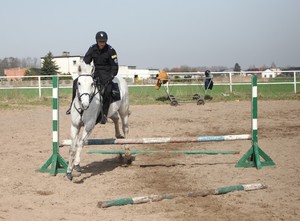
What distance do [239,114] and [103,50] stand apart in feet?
34.8

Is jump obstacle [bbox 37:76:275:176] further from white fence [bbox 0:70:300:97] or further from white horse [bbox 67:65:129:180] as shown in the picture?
white fence [bbox 0:70:300:97]

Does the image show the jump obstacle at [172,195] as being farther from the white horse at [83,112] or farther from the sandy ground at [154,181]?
the white horse at [83,112]

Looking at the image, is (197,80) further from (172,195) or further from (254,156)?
(172,195)

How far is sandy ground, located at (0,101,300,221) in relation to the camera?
531 centimetres

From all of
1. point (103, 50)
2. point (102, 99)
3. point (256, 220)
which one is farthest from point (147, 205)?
point (103, 50)

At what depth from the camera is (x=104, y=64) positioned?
27.4ft

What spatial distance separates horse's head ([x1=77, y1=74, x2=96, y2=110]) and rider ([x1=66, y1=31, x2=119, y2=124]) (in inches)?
23.4

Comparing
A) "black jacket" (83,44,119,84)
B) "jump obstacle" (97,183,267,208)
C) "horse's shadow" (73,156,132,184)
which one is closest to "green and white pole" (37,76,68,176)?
"horse's shadow" (73,156,132,184)

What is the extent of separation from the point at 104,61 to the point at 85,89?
4.05 feet

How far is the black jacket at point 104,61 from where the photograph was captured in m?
8.20

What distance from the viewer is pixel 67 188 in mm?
6789

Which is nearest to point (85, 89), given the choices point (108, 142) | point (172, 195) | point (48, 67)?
point (108, 142)

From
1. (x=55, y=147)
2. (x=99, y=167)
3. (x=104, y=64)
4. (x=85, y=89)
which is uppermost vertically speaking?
(x=104, y=64)

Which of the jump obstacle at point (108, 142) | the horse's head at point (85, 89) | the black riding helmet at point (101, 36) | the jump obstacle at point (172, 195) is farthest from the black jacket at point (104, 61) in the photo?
the jump obstacle at point (172, 195)
